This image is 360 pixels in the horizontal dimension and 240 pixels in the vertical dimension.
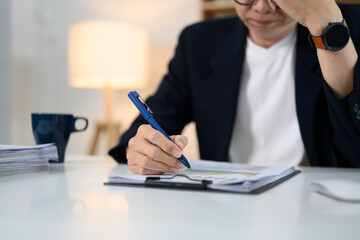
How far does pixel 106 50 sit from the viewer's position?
2.55 metres

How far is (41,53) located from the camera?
3285 millimetres

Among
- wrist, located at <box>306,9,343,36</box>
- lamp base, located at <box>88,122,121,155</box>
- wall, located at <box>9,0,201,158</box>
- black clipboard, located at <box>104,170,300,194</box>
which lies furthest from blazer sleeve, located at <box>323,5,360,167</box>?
wall, located at <box>9,0,201,158</box>

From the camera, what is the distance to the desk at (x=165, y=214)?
0.42 metres

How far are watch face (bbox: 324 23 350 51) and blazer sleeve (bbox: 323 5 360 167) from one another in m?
0.08

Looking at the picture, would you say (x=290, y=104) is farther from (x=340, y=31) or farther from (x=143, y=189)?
(x=143, y=189)

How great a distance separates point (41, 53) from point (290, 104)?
8.13 feet

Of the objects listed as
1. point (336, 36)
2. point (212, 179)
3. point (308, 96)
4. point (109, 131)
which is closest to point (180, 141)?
point (212, 179)

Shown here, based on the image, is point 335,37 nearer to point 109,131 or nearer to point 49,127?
point 49,127

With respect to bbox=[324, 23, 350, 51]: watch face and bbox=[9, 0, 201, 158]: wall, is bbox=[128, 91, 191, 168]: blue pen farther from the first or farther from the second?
bbox=[9, 0, 201, 158]: wall

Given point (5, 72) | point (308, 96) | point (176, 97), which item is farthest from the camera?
point (5, 72)

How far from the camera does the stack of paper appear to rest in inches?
32.7

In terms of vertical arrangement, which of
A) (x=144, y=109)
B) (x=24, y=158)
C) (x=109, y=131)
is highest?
(x=144, y=109)

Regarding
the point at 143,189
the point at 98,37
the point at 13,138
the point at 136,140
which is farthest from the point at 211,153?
the point at 13,138

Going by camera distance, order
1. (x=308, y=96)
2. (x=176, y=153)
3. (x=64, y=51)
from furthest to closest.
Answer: (x=64, y=51) < (x=308, y=96) < (x=176, y=153)
